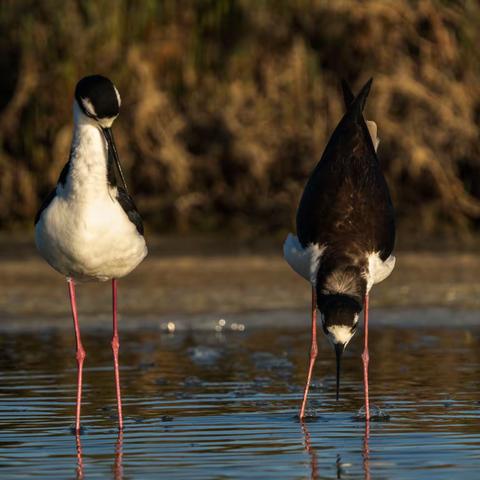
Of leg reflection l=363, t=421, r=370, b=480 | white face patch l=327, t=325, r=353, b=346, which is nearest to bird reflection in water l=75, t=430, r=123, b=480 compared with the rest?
leg reflection l=363, t=421, r=370, b=480

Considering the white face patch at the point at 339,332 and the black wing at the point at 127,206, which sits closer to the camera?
the white face patch at the point at 339,332

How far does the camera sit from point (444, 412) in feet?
27.5

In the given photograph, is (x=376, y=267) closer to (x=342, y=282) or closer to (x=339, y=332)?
(x=342, y=282)

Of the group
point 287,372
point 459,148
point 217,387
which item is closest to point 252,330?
point 287,372

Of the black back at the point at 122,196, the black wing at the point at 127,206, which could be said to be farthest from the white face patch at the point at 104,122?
the black wing at the point at 127,206

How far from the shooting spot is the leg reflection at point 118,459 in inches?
271

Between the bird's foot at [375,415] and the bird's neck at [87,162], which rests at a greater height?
the bird's neck at [87,162]

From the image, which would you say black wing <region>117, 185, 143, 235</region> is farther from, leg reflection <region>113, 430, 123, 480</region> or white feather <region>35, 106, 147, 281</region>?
leg reflection <region>113, 430, 123, 480</region>

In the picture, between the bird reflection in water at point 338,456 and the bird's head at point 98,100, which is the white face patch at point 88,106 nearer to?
the bird's head at point 98,100

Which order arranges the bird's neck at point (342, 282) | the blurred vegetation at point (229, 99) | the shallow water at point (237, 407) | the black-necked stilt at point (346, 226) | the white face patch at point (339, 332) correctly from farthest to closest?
1. the blurred vegetation at point (229, 99)
2. the black-necked stilt at point (346, 226)
3. the bird's neck at point (342, 282)
4. the white face patch at point (339, 332)
5. the shallow water at point (237, 407)

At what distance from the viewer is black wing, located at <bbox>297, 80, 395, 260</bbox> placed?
938 cm

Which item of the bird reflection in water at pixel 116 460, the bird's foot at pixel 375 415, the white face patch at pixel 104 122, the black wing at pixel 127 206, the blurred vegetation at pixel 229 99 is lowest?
the bird reflection in water at pixel 116 460

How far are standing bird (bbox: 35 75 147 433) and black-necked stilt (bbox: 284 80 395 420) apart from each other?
3.85ft

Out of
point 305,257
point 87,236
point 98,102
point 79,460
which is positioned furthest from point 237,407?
point 98,102
